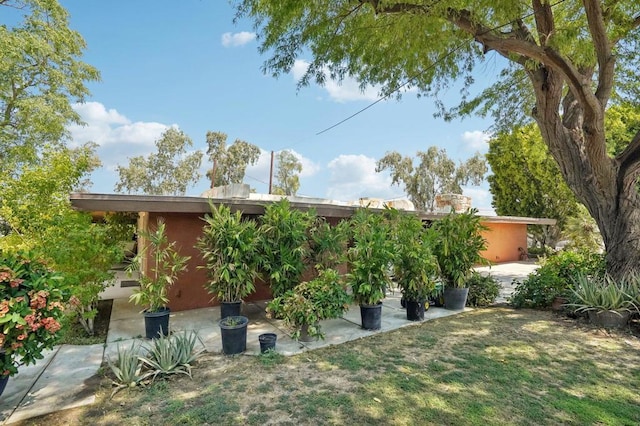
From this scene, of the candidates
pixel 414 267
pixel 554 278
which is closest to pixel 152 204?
pixel 414 267

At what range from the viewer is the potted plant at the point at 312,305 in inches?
183

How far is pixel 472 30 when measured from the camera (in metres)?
5.36

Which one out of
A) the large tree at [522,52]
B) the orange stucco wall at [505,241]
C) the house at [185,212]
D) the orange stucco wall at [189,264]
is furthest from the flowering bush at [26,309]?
the orange stucco wall at [505,241]

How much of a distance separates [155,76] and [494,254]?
1617 centimetres

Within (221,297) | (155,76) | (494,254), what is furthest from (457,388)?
(155,76)

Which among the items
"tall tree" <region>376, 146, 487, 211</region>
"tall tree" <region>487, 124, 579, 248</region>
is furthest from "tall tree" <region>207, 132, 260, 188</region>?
"tall tree" <region>487, 124, 579, 248</region>

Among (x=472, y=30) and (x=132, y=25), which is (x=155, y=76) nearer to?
(x=132, y=25)

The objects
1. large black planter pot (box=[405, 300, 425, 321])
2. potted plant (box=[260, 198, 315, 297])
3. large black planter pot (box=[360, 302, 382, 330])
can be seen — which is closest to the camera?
large black planter pot (box=[360, 302, 382, 330])

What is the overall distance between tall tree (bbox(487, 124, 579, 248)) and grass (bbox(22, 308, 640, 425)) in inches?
504

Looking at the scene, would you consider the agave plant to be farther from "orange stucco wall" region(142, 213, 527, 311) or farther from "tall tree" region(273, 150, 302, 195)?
"tall tree" region(273, 150, 302, 195)

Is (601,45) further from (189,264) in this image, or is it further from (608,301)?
(189,264)

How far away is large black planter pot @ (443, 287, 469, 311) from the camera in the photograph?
6793 millimetres

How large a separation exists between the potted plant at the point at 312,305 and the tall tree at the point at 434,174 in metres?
25.2

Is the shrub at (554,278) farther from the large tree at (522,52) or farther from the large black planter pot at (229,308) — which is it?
the large black planter pot at (229,308)
